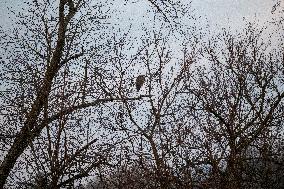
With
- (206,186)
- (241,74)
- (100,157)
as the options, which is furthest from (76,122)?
(241,74)

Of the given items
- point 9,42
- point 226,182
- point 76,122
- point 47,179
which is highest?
point 9,42

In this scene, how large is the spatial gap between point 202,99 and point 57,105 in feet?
23.3

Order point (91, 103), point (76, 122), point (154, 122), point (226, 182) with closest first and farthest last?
point (226, 182) < point (76, 122) < point (91, 103) < point (154, 122)

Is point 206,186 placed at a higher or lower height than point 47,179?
lower

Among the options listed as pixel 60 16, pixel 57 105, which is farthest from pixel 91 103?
pixel 57 105

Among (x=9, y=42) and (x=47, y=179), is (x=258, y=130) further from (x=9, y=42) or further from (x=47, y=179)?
(x=9, y=42)

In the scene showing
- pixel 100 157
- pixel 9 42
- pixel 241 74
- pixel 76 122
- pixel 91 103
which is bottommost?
pixel 100 157

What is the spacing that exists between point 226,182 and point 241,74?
7.39 metres

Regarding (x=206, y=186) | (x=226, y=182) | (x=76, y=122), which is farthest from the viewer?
(x=76, y=122)

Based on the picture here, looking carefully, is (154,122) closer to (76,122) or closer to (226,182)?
(76,122)

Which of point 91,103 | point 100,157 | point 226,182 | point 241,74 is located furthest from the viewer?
point 241,74

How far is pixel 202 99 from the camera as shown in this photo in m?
11.9

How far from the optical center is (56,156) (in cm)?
503

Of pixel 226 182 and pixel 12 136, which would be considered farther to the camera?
pixel 12 136
